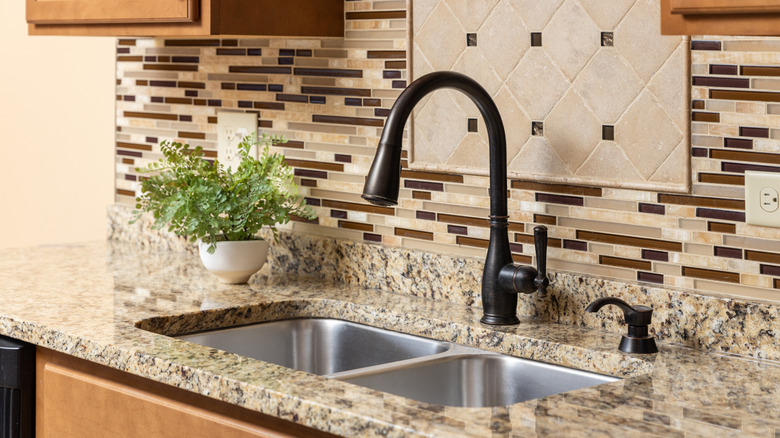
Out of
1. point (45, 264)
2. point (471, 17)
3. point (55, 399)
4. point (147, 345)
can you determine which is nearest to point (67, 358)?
point (55, 399)

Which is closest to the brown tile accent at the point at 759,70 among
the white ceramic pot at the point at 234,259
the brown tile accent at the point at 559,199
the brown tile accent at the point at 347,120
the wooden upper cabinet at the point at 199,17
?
the brown tile accent at the point at 559,199

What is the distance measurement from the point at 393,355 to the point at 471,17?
0.61 metres

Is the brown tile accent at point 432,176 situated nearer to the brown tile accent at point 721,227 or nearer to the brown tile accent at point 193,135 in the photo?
the brown tile accent at point 721,227

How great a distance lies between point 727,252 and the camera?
4.93ft

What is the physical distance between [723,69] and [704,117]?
3.0 inches

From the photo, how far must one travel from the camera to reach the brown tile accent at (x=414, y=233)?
1.92m

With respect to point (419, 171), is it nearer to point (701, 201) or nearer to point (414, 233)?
point (414, 233)

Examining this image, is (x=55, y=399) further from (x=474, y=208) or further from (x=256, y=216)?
(x=474, y=208)

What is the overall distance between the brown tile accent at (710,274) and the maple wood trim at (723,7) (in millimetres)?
484

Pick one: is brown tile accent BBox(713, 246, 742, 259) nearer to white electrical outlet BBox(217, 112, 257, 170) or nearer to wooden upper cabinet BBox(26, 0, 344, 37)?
wooden upper cabinet BBox(26, 0, 344, 37)

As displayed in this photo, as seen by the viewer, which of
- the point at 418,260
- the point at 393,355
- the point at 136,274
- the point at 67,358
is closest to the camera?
the point at 67,358

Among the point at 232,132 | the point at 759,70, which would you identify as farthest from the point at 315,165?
the point at 759,70

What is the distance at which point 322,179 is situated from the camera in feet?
6.95

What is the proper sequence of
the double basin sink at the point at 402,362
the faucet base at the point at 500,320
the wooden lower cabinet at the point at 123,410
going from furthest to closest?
1. the faucet base at the point at 500,320
2. the double basin sink at the point at 402,362
3. the wooden lower cabinet at the point at 123,410
